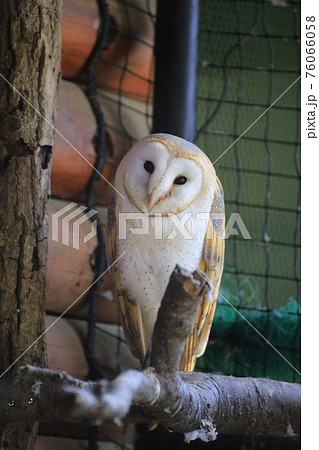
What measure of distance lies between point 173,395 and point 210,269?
1.00 ft

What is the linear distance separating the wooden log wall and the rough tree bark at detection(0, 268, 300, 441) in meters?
0.31

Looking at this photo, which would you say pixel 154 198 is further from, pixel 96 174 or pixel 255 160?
pixel 255 160

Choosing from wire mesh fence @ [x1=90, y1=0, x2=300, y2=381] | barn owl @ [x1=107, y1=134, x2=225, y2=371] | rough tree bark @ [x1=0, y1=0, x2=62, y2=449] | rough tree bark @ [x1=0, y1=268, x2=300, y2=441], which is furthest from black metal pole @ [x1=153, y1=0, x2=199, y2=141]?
rough tree bark @ [x1=0, y1=268, x2=300, y2=441]

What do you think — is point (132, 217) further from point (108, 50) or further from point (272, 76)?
point (272, 76)

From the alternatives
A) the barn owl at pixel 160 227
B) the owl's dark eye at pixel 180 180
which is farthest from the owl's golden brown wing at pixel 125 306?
the owl's dark eye at pixel 180 180

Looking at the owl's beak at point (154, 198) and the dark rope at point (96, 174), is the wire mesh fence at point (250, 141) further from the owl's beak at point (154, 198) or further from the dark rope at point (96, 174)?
the owl's beak at point (154, 198)

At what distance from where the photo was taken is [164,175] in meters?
0.83

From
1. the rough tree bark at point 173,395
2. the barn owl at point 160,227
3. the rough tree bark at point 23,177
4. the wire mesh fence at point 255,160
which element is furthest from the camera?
the wire mesh fence at point 255,160

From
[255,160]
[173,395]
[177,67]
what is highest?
[177,67]

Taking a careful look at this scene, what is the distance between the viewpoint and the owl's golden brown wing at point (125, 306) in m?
0.92

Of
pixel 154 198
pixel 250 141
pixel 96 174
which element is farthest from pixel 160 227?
pixel 250 141

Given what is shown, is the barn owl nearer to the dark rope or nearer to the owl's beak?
the owl's beak

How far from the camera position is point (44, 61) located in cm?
76

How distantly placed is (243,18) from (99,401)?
1.01 metres
